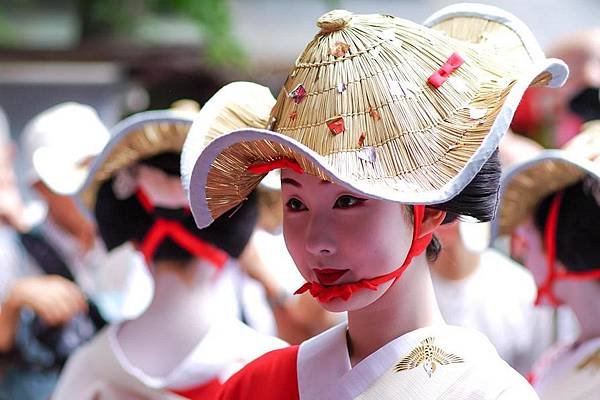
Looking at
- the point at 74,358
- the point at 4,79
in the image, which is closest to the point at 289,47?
the point at 4,79

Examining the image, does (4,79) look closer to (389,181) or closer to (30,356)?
(30,356)

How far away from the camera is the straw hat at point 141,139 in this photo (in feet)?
8.18

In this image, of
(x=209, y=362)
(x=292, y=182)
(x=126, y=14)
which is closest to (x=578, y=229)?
(x=209, y=362)

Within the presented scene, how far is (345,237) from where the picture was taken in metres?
1.63

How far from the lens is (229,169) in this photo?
1.71 metres

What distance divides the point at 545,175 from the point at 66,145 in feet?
4.00

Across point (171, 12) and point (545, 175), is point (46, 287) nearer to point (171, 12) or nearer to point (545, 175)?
point (545, 175)

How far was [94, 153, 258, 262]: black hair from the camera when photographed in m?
2.62

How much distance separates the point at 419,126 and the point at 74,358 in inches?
56.9

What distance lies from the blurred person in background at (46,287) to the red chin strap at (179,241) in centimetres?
39

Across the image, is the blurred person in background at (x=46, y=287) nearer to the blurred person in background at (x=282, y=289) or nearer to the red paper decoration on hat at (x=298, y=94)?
the blurred person in background at (x=282, y=289)

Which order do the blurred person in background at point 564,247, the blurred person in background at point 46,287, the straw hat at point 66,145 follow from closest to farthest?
the blurred person in background at point 564,247
the straw hat at point 66,145
the blurred person in background at point 46,287

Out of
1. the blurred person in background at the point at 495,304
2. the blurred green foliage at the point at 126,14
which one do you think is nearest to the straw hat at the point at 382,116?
the blurred person in background at the point at 495,304

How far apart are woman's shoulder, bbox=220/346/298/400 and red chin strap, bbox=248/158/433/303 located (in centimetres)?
16
